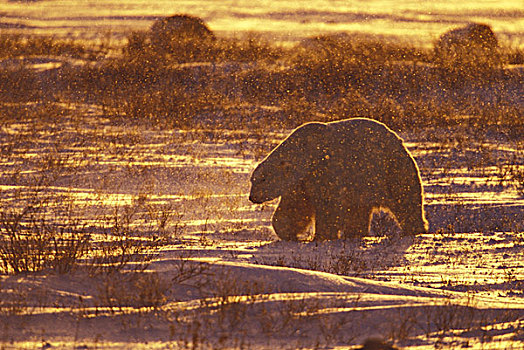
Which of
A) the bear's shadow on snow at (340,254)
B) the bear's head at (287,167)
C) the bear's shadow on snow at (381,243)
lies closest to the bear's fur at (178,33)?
the bear's shadow on snow at (381,243)

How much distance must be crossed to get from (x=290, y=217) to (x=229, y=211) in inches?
67.8

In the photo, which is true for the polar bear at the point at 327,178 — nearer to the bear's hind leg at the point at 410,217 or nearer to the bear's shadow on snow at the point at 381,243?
the bear's shadow on snow at the point at 381,243

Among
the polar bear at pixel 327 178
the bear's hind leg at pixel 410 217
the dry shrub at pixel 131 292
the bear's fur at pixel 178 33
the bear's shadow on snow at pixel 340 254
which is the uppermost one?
the dry shrub at pixel 131 292

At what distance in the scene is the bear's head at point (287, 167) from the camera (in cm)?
709

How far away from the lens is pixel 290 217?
7.30 m

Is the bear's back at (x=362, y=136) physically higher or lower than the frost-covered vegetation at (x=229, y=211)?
higher

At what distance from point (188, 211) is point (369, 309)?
464 cm

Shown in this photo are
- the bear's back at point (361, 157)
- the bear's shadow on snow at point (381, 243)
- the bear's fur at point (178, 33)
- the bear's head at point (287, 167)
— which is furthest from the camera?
the bear's fur at point (178, 33)

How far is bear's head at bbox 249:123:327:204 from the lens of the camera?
7090mm

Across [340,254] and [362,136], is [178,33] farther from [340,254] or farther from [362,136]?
[340,254]

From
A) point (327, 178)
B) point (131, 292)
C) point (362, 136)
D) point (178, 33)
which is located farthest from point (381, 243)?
point (178, 33)

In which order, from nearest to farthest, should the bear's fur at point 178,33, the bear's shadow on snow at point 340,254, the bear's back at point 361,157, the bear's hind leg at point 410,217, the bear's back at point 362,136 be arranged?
the bear's shadow on snow at point 340,254 < the bear's back at point 361,157 < the bear's back at point 362,136 < the bear's hind leg at point 410,217 < the bear's fur at point 178,33

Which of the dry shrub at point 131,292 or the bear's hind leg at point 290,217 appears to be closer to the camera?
the dry shrub at point 131,292

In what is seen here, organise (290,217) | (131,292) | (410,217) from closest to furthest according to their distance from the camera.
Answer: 1. (131,292)
2. (290,217)
3. (410,217)
